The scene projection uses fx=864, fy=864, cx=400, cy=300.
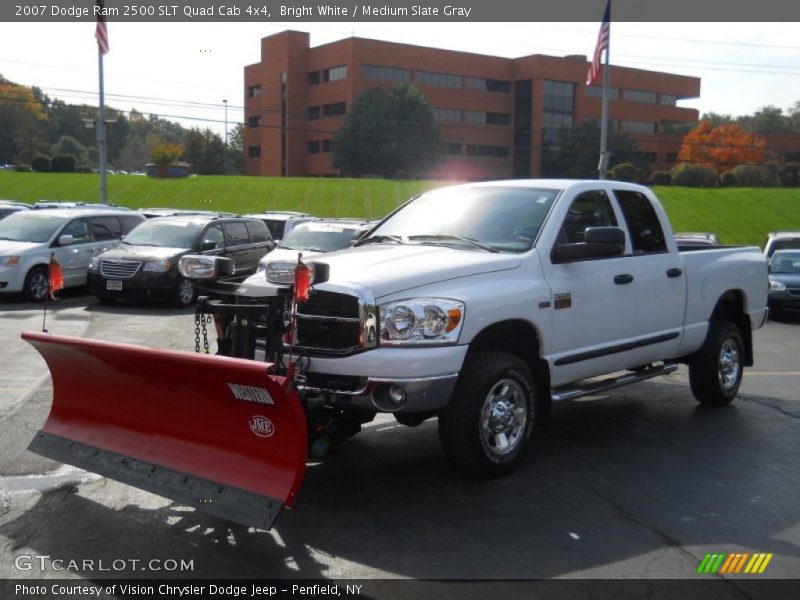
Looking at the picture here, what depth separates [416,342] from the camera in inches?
216

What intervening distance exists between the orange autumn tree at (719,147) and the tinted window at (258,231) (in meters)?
75.8

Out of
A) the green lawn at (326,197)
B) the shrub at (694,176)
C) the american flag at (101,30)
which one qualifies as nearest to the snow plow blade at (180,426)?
the american flag at (101,30)

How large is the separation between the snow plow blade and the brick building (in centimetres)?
7674

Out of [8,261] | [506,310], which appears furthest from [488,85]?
[506,310]

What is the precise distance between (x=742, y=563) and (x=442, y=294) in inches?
93.2

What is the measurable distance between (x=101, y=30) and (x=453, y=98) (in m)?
61.2

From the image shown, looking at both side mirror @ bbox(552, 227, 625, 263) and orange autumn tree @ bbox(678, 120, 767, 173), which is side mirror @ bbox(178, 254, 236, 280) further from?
orange autumn tree @ bbox(678, 120, 767, 173)

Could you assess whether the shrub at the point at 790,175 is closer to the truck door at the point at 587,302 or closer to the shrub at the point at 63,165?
the shrub at the point at 63,165

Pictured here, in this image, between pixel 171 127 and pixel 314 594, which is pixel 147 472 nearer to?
pixel 314 594

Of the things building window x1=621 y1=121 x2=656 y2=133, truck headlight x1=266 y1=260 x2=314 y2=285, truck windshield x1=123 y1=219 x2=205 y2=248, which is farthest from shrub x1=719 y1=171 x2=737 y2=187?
truck headlight x1=266 y1=260 x2=314 y2=285

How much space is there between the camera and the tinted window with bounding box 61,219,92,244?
58.4 ft

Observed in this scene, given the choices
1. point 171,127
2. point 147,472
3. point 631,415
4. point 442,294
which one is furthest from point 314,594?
point 171,127

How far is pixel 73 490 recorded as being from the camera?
5812mm

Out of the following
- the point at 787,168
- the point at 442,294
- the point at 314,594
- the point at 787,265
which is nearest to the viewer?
the point at 314,594
